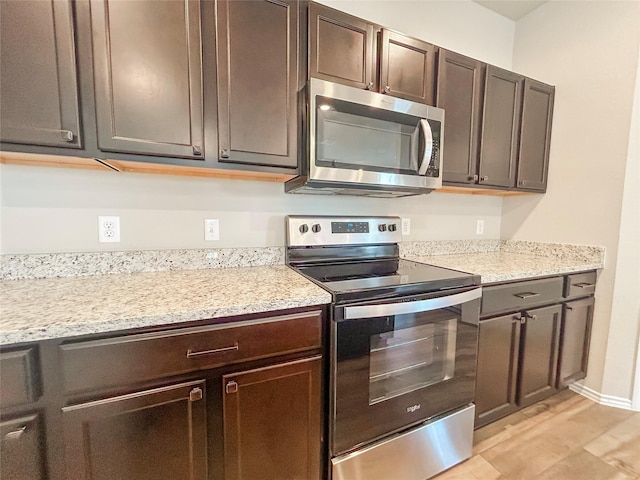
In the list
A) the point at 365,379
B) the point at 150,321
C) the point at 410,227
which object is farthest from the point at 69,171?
the point at 410,227

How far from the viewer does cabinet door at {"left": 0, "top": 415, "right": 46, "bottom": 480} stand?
2.61 feet

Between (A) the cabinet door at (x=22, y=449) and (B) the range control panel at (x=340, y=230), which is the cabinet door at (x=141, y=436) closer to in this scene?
(A) the cabinet door at (x=22, y=449)

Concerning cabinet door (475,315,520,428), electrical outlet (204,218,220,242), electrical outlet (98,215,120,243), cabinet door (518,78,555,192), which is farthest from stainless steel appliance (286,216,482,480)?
cabinet door (518,78,555,192)

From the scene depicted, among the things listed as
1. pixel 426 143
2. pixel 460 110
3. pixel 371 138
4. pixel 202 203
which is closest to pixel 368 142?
pixel 371 138

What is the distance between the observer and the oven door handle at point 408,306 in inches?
45.3

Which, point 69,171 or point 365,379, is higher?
point 69,171

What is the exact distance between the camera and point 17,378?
790mm

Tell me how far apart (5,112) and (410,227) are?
2.06m

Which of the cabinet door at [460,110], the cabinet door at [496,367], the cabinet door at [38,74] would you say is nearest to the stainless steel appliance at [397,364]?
the cabinet door at [496,367]

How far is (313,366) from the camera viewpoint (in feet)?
3.76

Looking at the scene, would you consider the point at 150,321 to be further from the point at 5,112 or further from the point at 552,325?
the point at 552,325

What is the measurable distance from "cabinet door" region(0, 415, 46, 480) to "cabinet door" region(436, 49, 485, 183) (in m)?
2.06

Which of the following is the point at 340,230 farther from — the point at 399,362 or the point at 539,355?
the point at 539,355

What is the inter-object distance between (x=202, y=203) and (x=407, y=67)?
4.32 feet
